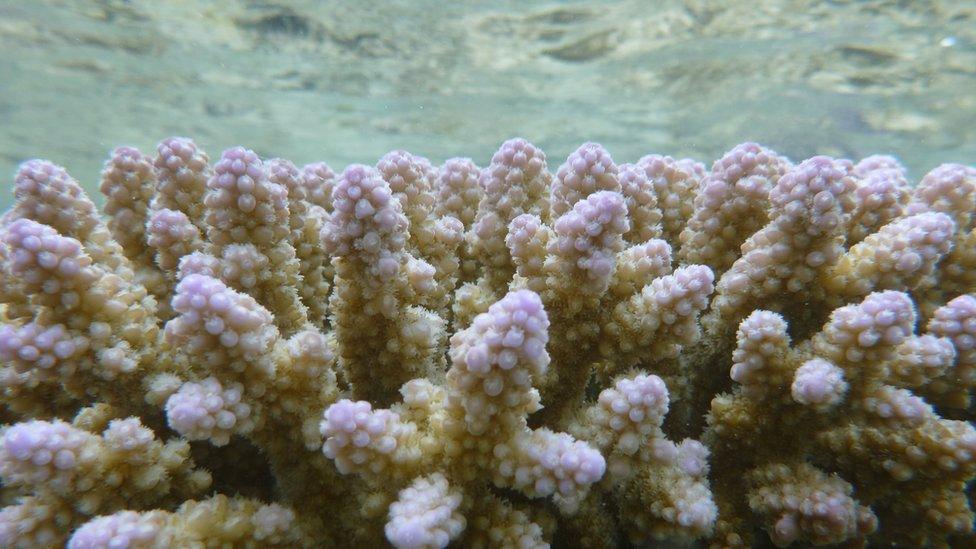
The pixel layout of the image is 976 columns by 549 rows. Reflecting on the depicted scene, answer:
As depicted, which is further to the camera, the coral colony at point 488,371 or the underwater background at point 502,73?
the underwater background at point 502,73

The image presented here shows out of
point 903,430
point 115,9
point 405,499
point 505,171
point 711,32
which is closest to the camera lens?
point 405,499

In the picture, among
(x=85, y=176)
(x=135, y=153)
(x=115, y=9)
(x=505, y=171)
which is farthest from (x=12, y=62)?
(x=505, y=171)

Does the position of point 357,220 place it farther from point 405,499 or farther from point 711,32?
point 711,32

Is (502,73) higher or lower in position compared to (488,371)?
lower

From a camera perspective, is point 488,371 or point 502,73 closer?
point 488,371
